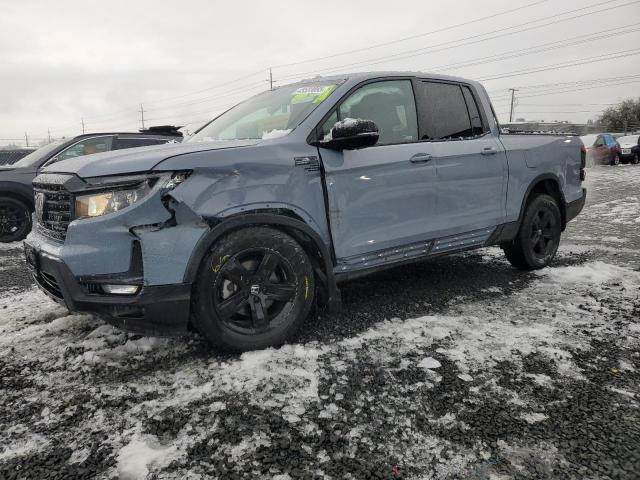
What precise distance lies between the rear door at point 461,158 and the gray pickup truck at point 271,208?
14mm

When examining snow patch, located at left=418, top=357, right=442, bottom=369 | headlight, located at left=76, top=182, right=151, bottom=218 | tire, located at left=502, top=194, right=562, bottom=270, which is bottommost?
snow patch, located at left=418, top=357, right=442, bottom=369

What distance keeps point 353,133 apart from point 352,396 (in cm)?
157

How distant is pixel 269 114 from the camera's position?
338cm

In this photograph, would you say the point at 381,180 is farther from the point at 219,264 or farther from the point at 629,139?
the point at 629,139

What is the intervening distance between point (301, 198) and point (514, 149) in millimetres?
2430

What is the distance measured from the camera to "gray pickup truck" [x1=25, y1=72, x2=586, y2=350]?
7.86 ft

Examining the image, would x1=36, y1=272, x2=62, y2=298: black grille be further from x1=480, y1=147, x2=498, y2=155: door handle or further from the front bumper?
x1=480, y1=147, x2=498, y2=155: door handle

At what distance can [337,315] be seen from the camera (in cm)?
336

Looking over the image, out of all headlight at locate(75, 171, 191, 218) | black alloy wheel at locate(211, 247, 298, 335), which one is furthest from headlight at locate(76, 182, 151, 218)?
black alloy wheel at locate(211, 247, 298, 335)

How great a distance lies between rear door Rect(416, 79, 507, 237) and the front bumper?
203 cm

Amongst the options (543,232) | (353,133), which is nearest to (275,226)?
(353,133)

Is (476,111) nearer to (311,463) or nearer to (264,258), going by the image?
(264,258)

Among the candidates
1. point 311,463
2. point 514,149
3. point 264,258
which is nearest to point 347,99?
point 264,258

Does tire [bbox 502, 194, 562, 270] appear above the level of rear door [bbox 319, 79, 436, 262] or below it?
below
